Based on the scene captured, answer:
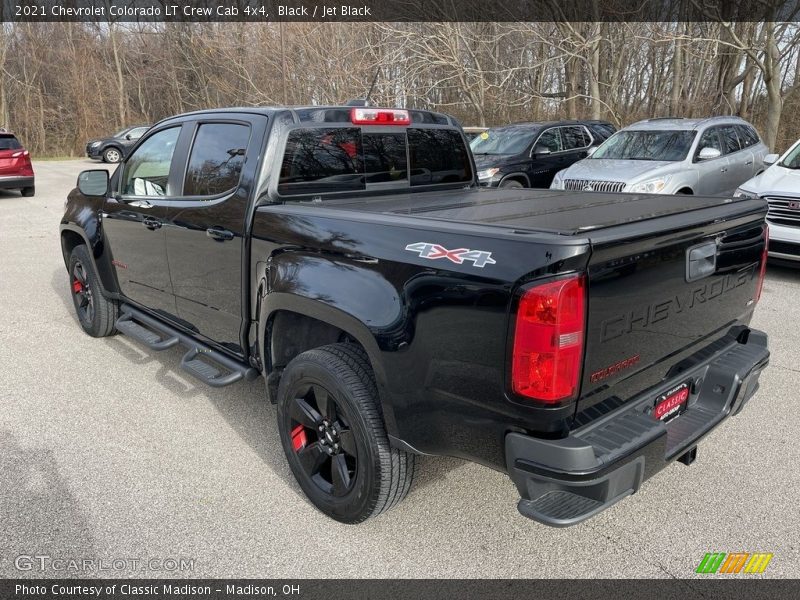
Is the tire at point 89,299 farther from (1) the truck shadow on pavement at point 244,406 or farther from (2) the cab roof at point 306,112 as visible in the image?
(2) the cab roof at point 306,112

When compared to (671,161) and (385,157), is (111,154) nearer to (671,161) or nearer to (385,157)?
(671,161)

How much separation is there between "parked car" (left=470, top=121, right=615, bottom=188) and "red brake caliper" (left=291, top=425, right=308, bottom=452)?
8027 mm

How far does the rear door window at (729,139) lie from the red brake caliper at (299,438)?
9068 millimetres

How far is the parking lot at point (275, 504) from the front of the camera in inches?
105

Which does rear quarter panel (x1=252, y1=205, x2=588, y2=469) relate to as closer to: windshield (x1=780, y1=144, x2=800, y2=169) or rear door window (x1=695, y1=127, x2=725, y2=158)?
windshield (x1=780, y1=144, x2=800, y2=169)

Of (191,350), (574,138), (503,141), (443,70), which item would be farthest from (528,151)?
(443,70)

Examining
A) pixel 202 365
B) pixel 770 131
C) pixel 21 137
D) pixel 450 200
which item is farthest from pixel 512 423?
pixel 21 137

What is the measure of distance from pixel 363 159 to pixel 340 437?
171cm

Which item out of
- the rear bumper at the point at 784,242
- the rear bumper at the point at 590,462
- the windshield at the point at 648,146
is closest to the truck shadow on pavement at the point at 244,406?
the rear bumper at the point at 590,462

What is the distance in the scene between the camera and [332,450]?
2.87 m

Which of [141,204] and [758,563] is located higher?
[141,204]

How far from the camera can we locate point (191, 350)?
12.9ft

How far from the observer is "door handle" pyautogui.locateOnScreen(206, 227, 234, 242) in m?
3.36

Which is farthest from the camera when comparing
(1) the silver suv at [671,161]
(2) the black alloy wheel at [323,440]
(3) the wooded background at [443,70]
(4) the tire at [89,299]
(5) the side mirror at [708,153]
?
(3) the wooded background at [443,70]
